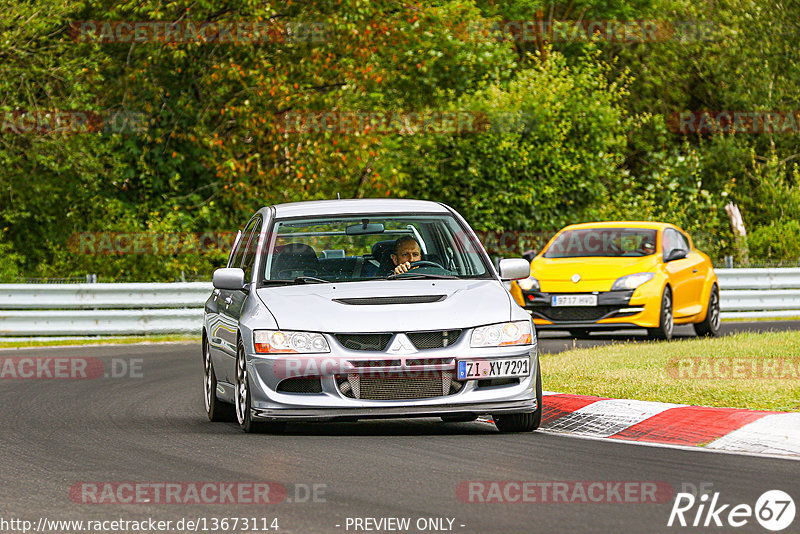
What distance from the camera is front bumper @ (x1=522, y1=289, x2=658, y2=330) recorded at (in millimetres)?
18266

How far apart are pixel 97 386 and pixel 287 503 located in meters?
7.96

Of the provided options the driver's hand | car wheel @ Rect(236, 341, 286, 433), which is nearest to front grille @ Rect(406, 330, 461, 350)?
car wheel @ Rect(236, 341, 286, 433)

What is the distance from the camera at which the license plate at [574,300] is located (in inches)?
725

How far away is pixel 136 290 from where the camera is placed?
22.1 m

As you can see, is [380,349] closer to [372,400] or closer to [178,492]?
[372,400]

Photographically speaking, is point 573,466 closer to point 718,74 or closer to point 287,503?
point 287,503

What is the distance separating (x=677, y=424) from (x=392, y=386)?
6.39 ft

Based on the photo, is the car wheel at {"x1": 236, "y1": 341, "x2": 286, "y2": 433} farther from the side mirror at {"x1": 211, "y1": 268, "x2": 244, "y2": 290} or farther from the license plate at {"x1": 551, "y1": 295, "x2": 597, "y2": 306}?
the license plate at {"x1": 551, "y1": 295, "x2": 597, "y2": 306}

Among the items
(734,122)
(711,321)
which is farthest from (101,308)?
(734,122)

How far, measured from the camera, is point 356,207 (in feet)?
36.1

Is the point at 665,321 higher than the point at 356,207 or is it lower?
lower

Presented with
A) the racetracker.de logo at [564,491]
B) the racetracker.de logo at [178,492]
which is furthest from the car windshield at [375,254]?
the racetracker.de logo at [564,491]

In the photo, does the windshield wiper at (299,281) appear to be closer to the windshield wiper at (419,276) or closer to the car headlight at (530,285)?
the windshield wiper at (419,276)

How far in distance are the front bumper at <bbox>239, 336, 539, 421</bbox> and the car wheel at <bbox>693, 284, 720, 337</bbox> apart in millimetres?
11245
